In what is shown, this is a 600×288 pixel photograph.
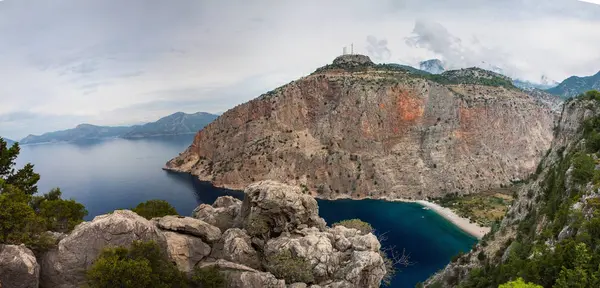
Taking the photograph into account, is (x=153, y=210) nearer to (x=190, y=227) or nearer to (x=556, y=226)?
(x=190, y=227)

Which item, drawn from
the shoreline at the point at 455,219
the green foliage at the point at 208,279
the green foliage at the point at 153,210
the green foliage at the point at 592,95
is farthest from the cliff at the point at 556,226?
the shoreline at the point at 455,219

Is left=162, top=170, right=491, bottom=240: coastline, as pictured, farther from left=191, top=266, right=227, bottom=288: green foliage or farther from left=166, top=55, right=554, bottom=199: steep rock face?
left=191, top=266, right=227, bottom=288: green foliage

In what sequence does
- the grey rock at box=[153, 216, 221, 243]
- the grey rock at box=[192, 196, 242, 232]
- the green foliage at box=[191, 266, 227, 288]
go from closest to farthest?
the green foliage at box=[191, 266, 227, 288], the grey rock at box=[153, 216, 221, 243], the grey rock at box=[192, 196, 242, 232]

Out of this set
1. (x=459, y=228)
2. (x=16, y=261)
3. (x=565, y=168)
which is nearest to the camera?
(x=16, y=261)

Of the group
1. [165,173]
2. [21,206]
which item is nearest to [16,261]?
[21,206]

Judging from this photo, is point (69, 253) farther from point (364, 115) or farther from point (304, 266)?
point (364, 115)

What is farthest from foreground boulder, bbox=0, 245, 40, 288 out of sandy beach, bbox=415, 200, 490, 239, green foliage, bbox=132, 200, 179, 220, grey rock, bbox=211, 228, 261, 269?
sandy beach, bbox=415, 200, 490, 239

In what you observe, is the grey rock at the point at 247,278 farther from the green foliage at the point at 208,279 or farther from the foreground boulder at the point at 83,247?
the foreground boulder at the point at 83,247
